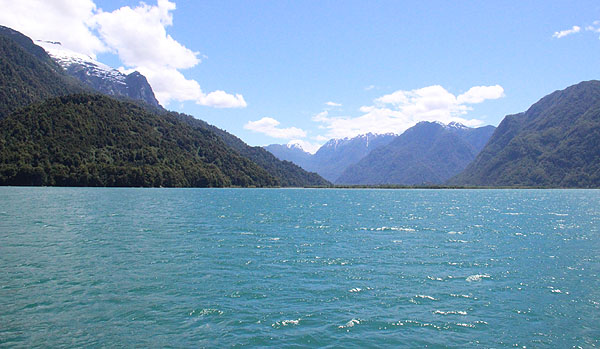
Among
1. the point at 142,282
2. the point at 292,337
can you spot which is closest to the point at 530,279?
the point at 292,337

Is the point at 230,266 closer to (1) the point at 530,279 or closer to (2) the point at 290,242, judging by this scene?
(2) the point at 290,242

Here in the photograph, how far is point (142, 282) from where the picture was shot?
1210 inches

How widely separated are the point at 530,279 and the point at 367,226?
38.6m

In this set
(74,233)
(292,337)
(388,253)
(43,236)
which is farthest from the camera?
(74,233)

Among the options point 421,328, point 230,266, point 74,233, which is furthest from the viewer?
point 74,233

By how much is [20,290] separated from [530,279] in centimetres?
3958

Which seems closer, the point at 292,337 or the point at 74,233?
the point at 292,337

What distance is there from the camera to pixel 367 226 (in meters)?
71.9

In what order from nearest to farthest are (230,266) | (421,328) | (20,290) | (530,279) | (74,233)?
(421,328) < (20,290) < (530,279) < (230,266) < (74,233)

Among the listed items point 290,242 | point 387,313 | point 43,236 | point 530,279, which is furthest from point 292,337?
point 43,236

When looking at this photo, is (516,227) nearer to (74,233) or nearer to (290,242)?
(290,242)

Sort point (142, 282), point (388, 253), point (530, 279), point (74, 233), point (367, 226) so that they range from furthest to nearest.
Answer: point (367, 226)
point (74, 233)
point (388, 253)
point (530, 279)
point (142, 282)

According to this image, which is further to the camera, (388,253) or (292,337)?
(388,253)

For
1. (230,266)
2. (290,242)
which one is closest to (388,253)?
(290,242)
